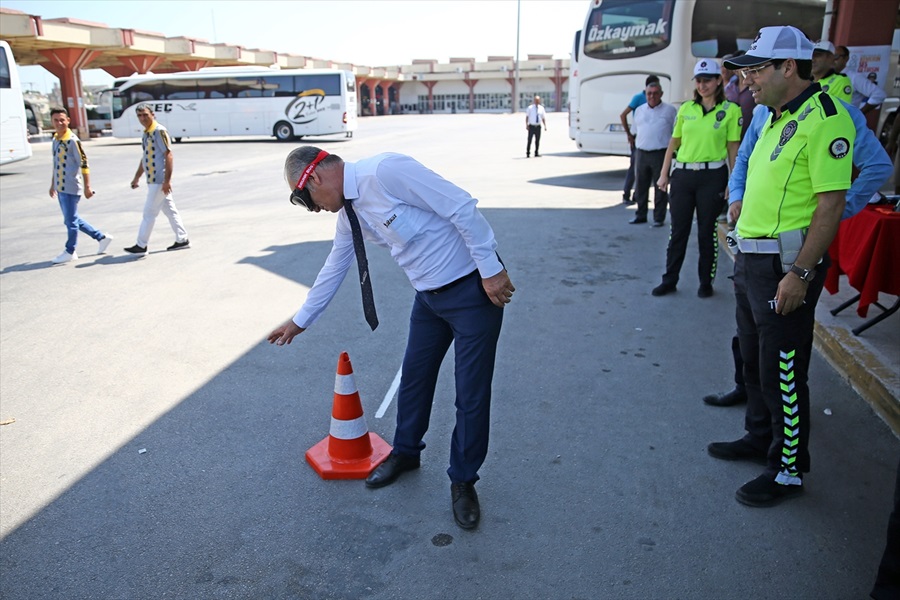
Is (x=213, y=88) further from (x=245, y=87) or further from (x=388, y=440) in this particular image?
(x=388, y=440)

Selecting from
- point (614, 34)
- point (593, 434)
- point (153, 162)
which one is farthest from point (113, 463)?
point (614, 34)

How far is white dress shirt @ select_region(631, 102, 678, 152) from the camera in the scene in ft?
27.8

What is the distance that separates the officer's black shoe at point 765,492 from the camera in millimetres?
3072

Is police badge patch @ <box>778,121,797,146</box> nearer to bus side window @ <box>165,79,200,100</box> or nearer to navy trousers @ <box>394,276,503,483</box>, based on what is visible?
navy trousers @ <box>394,276,503,483</box>

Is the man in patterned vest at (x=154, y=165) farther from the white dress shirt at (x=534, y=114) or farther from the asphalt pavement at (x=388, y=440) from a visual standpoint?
the white dress shirt at (x=534, y=114)

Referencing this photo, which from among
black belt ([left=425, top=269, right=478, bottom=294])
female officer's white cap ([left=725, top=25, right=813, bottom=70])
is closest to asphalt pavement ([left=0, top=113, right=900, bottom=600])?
black belt ([left=425, top=269, right=478, bottom=294])

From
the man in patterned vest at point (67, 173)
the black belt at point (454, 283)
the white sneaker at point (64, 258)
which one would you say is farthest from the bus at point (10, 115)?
the black belt at point (454, 283)

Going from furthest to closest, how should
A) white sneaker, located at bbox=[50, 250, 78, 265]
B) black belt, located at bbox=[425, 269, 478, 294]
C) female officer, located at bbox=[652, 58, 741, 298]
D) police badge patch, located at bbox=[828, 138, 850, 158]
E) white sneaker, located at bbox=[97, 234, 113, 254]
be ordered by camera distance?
white sneaker, located at bbox=[97, 234, 113, 254] < white sneaker, located at bbox=[50, 250, 78, 265] < female officer, located at bbox=[652, 58, 741, 298] < black belt, located at bbox=[425, 269, 478, 294] < police badge patch, located at bbox=[828, 138, 850, 158]

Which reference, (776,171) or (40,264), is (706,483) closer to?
(776,171)

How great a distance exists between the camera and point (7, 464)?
3621 millimetres

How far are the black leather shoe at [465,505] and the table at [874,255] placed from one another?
2896mm

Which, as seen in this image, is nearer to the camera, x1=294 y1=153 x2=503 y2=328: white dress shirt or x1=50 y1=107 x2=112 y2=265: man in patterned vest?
x1=294 y1=153 x2=503 y2=328: white dress shirt

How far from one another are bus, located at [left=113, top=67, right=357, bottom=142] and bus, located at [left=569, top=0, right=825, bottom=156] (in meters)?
17.8

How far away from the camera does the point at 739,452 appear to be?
347 cm
